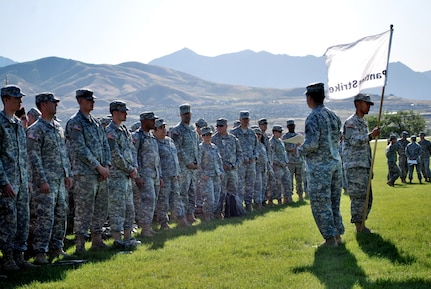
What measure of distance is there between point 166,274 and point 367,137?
409 centimetres

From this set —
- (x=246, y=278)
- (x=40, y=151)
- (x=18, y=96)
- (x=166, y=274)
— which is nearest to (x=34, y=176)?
(x=40, y=151)

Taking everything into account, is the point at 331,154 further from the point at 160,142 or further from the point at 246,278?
the point at 160,142

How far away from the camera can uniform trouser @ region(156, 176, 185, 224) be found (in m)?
11.2

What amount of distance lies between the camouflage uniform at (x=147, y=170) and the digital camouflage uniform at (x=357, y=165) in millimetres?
3990

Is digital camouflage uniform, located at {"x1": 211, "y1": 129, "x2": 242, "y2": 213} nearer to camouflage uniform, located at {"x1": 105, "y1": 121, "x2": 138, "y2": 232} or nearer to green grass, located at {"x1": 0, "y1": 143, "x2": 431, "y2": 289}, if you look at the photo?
green grass, located at {"x1": 0, "y1": 143, "x2": 431, "y2": 289}

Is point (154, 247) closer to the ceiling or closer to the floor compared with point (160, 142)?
closer to the floor

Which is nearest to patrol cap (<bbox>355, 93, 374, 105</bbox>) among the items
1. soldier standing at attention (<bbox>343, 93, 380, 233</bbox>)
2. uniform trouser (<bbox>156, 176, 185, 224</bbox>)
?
soldier standing at attention (<bbox>343, 93, 380, 233</bbox>)

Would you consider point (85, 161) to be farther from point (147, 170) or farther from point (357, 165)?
point (357, 165)

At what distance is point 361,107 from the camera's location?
8531mm

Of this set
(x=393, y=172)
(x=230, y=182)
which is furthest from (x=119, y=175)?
(x=393, y=172)

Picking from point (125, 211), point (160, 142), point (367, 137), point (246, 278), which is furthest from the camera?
point (160, 142)

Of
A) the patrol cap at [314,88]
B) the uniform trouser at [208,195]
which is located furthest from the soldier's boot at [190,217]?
the patrol cap at [314,88]

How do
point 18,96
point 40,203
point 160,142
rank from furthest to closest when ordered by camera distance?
1. point 160,142
2. point 40,203
3. point 18,96

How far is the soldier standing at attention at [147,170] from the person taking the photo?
33.4 feet
